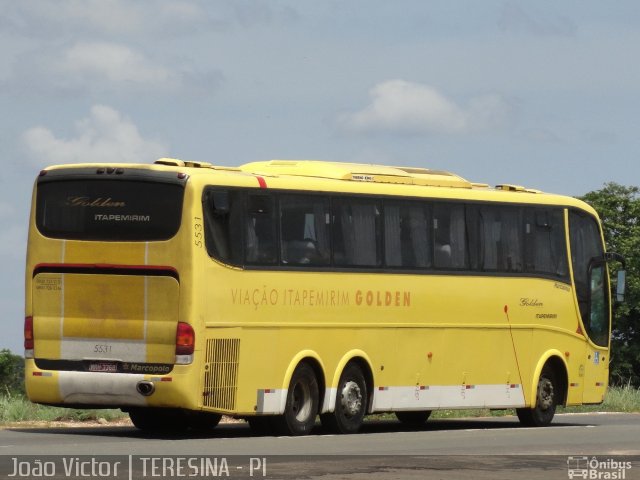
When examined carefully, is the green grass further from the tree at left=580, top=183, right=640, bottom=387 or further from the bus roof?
the tree at left=580, top=183, right=640, bottom=387

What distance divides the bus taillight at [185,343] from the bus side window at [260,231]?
1527 mm

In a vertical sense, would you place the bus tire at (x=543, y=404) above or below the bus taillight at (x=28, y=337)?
below

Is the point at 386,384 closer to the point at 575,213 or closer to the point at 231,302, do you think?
the point at 231,302

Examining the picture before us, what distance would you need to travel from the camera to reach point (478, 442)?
2406 centimetres

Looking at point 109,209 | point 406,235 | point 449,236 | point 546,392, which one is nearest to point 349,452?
point 109,209

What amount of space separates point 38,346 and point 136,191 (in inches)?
93.6

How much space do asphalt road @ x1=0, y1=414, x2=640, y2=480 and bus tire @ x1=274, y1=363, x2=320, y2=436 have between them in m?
0.30

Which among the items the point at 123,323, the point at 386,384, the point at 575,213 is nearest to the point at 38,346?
the point at 123,323

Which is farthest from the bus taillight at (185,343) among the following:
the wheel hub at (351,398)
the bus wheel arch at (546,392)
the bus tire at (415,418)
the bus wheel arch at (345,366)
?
the bus wheel arch at (546,392)

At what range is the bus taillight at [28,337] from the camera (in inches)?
950

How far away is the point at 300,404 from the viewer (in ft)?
83.1

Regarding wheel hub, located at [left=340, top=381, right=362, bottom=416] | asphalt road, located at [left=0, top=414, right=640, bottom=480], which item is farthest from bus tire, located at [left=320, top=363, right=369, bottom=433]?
asphalt road, located at [left=0, top=414, right=640, bottom=480]

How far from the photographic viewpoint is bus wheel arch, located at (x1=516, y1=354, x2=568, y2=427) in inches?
1184

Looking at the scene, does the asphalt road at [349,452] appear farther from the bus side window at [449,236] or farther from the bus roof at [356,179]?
the bus roof at [356,179]
